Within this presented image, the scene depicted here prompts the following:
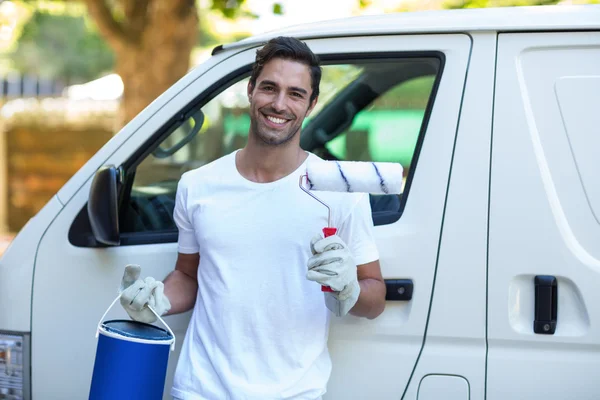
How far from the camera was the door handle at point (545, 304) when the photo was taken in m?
2.64

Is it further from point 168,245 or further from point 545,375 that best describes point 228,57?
point 545,375

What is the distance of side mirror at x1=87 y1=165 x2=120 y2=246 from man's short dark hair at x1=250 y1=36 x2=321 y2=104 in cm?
61

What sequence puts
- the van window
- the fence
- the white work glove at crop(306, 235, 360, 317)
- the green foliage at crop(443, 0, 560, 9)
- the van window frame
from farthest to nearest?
the fence < the green foliage at crop(443, 0, 560, 9) < the van window < the van window frame < the white work glove at crop(306, 235, 360, 317)

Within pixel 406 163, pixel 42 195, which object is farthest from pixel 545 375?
pixel 42 195

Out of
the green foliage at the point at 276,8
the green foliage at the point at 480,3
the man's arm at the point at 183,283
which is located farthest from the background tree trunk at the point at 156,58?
the man's arm at the point at 183,283

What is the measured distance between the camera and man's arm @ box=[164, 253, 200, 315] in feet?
9.27

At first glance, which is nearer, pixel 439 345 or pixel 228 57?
pixel 439 345

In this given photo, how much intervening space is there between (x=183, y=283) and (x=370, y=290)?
0.67m

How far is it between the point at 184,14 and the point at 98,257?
247 inches

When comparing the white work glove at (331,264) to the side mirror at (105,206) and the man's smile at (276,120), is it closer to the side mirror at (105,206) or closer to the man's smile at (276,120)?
the man's smile at (276,120)

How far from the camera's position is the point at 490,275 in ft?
8.77

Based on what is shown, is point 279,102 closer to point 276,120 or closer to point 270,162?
point 276,120

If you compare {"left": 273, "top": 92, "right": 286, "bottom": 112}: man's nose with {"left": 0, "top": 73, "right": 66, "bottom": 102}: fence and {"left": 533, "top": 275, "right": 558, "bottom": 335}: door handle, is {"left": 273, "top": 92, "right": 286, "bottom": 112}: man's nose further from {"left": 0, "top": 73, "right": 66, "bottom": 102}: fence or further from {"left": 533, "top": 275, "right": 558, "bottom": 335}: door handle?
{"left": 0, "top": 73, "right": 66, "bottom": 102}: fence

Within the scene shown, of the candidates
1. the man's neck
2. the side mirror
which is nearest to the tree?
the side mirror
